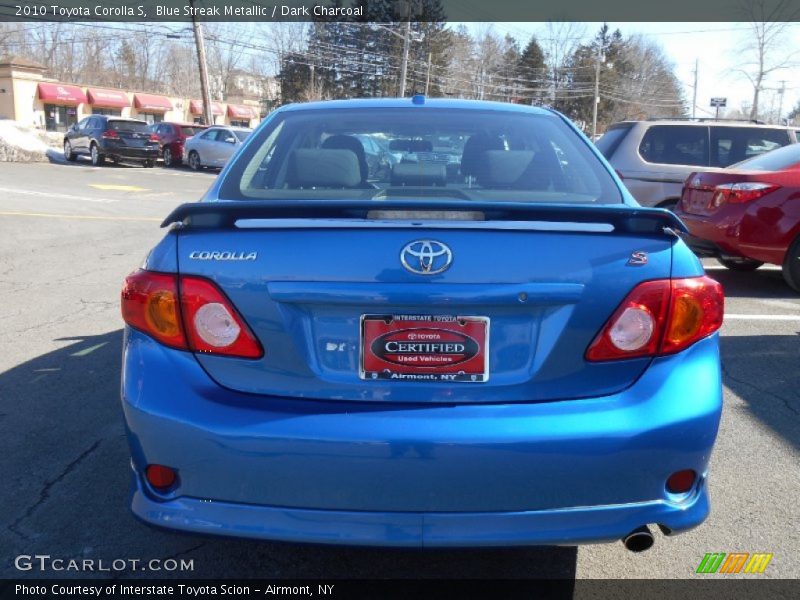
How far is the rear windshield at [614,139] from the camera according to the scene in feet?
33.7

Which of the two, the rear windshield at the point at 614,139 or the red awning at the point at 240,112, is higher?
the red awning at the point at 240,112

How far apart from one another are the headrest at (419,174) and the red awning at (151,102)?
6181 cm

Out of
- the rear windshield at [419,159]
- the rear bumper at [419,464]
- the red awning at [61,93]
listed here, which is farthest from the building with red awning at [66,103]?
the rear bumper at [419,464]

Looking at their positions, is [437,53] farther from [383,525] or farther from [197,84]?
[383,525]

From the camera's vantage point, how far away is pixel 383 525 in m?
2.12

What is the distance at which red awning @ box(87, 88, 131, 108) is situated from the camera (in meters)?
55.7

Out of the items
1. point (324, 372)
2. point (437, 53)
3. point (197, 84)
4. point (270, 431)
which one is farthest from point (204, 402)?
point (197, 84)

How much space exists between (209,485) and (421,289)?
0.84 meters

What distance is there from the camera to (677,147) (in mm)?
10133

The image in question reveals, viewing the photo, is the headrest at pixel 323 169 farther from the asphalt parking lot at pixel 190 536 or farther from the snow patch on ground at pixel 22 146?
the snow patch on ground at pixel 22 146

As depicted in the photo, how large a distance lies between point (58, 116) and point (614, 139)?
176 ft

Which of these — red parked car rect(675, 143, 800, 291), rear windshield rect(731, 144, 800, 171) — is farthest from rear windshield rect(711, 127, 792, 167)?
red parked car rect(675, 143, 800, 291)

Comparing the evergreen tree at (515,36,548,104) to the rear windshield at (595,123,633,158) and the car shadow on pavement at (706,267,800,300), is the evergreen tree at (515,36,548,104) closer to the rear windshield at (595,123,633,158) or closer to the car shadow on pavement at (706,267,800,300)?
the rear windshield at (595,123,633,158)

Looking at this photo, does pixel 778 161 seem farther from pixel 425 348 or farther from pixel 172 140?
pixel 172 140
